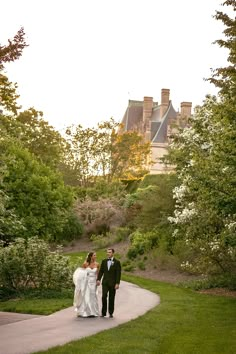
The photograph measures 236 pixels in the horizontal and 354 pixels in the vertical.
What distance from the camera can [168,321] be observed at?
53.5 ft

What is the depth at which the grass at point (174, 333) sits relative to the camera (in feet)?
39.2

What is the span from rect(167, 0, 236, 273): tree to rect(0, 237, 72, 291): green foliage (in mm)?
5811

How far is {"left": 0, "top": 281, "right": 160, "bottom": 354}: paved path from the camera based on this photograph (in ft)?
39.3

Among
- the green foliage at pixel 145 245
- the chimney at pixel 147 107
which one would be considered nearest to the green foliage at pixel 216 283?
the green foliage at pixel 145 245

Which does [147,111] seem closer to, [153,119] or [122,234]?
[153,119]

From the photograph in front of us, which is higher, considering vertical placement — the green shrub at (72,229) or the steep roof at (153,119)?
the steep roof at (153,119)

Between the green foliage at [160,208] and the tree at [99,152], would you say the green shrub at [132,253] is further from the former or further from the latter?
the tree at [99,152]

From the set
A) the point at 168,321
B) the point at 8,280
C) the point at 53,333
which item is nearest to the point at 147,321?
the point at 168,321

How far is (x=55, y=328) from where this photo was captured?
568 inches

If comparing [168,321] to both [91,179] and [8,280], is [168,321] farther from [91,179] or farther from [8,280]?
[91,179]

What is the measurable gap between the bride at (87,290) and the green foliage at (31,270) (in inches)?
217

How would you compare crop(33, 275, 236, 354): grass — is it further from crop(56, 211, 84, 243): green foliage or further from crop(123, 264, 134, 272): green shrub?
crop(56, 211, 84, 243): green foliage

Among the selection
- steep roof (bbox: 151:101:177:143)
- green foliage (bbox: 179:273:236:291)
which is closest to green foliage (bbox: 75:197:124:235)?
green foliage (bbox: 179:273:236:291)

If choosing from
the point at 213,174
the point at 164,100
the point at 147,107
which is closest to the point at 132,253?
the point at 213,174
